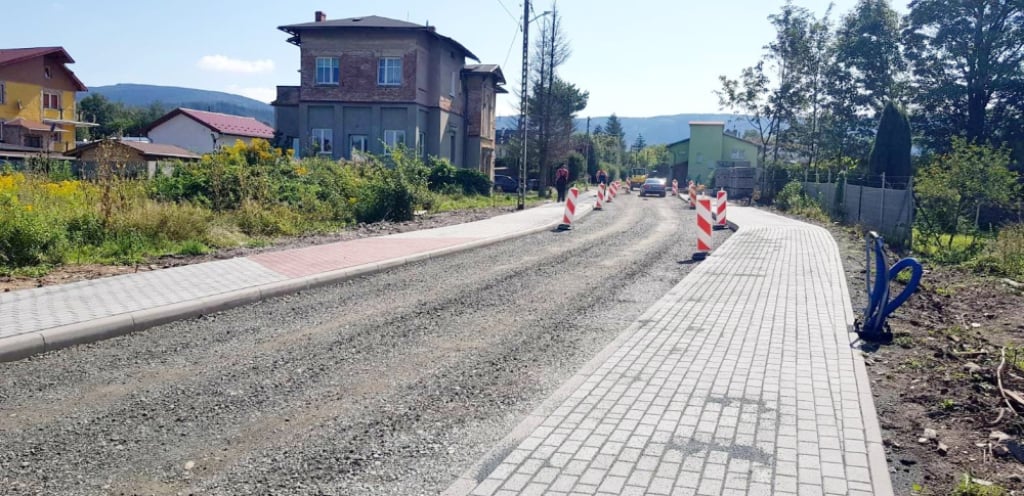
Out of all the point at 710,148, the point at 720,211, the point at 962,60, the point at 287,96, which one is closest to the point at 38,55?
the point at 287,96

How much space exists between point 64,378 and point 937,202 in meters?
18.8

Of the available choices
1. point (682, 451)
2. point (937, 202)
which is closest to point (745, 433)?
point (682, 451)

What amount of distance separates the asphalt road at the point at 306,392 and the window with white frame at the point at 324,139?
32866 millimetres

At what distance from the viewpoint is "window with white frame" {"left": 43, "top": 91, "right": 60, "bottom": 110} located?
5831cm

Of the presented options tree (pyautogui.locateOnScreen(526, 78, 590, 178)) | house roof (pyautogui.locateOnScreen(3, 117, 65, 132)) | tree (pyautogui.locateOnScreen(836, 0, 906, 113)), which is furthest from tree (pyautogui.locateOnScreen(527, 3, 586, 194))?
house roof (pyautogui.locateOnScreen(3, 117, 65, 132))

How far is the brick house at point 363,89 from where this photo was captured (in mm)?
41406

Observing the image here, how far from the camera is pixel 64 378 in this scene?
20.4 feet

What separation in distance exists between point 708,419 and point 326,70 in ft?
131

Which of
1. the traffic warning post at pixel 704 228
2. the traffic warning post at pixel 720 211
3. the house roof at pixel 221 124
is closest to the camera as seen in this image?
the traffic warning post at pixel 704 228

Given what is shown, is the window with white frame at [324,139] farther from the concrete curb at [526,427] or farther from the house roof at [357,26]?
the concrete curb at [526,427]

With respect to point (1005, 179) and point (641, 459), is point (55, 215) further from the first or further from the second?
point (1005, 179)

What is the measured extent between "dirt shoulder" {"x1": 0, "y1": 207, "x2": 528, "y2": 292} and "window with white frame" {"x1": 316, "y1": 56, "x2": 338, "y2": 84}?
21.3 metres

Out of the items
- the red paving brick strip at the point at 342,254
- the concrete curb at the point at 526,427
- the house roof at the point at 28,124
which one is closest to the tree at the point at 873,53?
the red paving brick strip at the point at 342,254

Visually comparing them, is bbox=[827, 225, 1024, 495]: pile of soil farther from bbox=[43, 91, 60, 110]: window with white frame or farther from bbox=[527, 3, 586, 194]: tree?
bbox=[43, 91, 60, 110]: window with white frame
